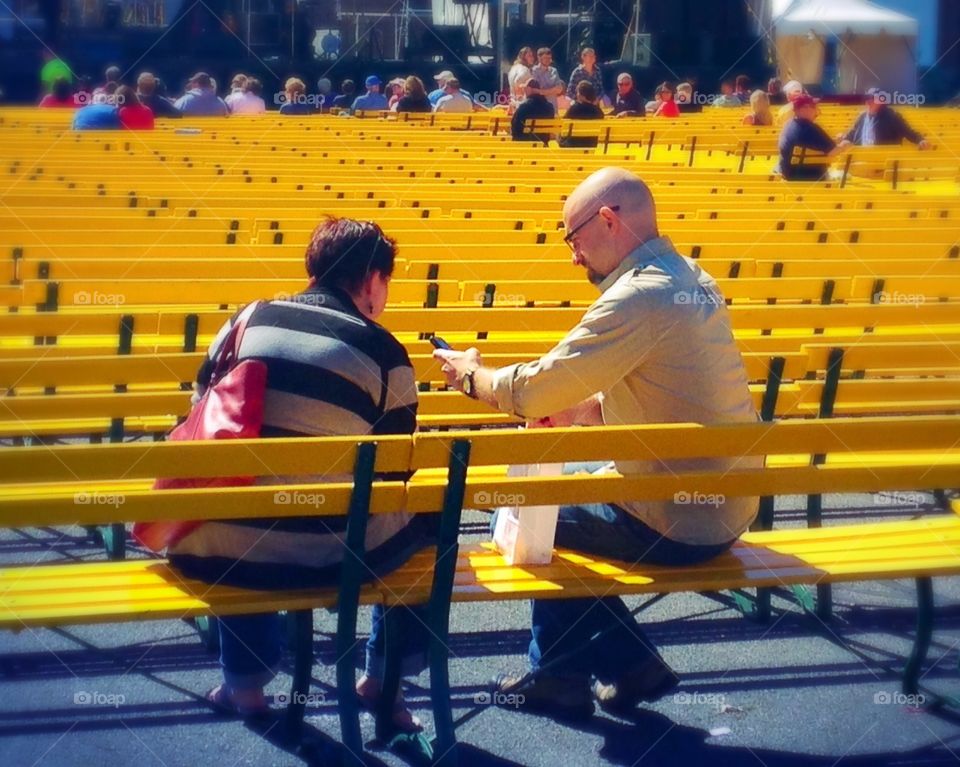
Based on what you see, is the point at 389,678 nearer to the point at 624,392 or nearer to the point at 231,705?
the point at 231,705

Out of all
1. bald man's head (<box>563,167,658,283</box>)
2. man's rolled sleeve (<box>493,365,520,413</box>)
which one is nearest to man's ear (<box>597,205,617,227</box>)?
bald man's head (<box>563,167,658,283</box>)

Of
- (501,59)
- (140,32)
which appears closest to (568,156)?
(501,59)

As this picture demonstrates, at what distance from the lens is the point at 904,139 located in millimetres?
16828

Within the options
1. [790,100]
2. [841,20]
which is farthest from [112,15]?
[790,100]

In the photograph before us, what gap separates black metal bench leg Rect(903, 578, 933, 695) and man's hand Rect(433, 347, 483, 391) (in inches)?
56.9

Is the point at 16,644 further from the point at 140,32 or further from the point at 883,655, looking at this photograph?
the point at 140,32

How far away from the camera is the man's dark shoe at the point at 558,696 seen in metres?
3.94

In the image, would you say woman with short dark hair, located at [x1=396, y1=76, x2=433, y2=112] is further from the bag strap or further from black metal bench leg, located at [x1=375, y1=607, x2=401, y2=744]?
black metal bench leg, located at [x1=375, y1=607, x2=401, y2=744]

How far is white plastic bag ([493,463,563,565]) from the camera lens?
376 cm

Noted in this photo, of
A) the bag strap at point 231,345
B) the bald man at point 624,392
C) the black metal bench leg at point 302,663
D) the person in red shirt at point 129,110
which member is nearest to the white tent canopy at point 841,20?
the person in red shirt at point 129,110

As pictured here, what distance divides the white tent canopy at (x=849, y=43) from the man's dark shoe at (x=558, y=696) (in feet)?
101

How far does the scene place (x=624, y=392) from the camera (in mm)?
3838

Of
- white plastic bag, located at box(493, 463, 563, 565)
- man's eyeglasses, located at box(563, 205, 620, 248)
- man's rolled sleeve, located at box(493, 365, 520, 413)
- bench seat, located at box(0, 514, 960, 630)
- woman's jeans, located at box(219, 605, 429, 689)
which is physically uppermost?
man's eyeglasses, located at box(563, 205, 620, 248)

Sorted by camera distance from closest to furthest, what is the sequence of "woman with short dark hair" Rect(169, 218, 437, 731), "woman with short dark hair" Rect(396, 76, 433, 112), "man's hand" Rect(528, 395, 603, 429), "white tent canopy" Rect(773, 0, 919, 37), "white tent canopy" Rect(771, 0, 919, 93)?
"woman with short dark hair" Rect(169, 218, 437, 731) < "man's hand" Rect(528, 395, 603, 429) < "woman with short dark hair" Rect(396, 76, 433, 112) < "white tent canopy" Rect(773, 0, 919, 37) < "white tent canopy" Rect(771, 0, 919, 93)
